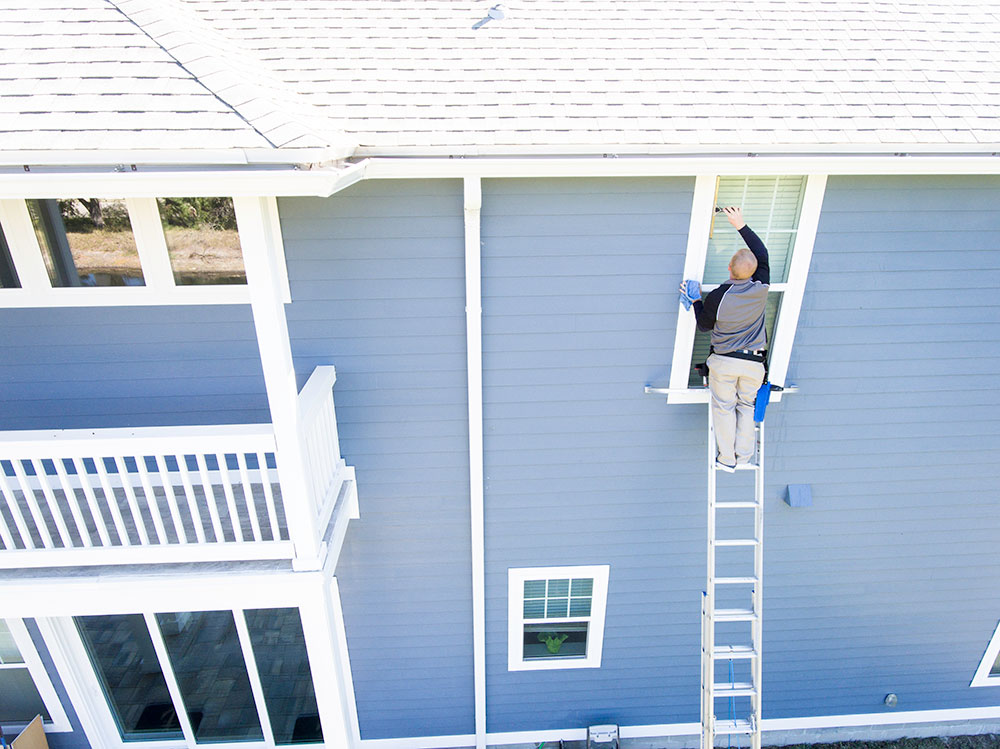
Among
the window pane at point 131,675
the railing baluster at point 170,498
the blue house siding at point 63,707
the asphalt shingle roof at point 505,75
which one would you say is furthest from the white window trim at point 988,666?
the blue house siding at point 63,707

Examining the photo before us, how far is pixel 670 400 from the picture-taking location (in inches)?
178

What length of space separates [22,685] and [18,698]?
0.19 metres

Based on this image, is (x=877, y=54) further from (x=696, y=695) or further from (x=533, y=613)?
(x=696, y=695)

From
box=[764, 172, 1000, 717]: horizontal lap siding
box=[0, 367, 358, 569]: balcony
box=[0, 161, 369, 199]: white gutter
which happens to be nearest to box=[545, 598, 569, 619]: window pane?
box=[764, 172, 1000, 717]: horizontal lap siding

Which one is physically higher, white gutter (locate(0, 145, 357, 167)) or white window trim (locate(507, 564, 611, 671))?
white gutter (locate(0, 145, 357, 167))

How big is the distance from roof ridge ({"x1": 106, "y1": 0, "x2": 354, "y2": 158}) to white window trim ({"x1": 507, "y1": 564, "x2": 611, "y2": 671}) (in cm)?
376

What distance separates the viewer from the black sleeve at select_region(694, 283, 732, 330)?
3.92 meters

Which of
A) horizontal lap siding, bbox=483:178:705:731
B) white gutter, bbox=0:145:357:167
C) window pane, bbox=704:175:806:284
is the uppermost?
white gutter, bbox=0:145:357:167

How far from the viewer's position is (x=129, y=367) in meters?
4.23

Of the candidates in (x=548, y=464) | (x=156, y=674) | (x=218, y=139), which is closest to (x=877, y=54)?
(x=548, y=464)

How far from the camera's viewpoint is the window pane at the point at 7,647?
488cm

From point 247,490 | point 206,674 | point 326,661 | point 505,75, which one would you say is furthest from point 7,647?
point 505,75

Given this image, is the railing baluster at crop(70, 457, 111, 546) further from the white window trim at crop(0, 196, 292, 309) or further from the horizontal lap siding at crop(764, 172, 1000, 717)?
the horizontal lap siding at crop(764, 172, 1000, 717)

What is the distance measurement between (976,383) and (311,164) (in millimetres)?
5310
